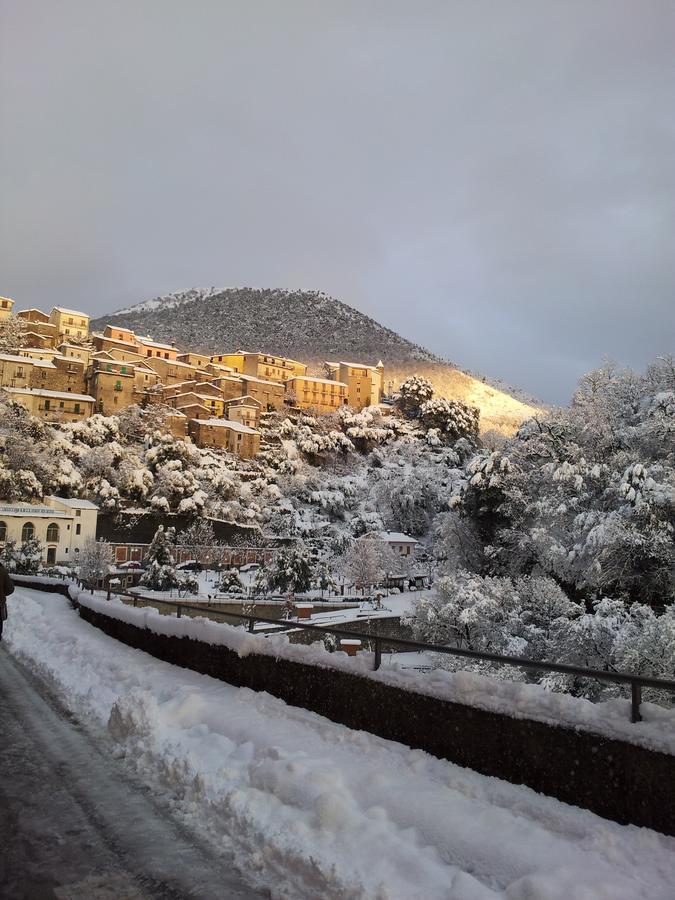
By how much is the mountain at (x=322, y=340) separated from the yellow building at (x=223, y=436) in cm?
5973

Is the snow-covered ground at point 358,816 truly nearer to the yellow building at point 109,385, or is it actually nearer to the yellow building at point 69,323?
the yellow building at point 109,385

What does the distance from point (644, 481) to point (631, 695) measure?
18.2m

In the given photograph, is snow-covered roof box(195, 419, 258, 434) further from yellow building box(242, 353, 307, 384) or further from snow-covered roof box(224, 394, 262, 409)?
yellow building box(242, 353, 307, 384)

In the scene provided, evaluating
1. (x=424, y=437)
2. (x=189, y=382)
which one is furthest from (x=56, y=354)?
(x=424, y=437)

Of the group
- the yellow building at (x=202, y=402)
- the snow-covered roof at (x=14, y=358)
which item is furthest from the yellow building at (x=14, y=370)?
the yellow building at (x=202, y=402)

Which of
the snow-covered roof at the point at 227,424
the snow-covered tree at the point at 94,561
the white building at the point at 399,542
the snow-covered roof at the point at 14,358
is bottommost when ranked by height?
the snow-covered tree at the point at 94,561

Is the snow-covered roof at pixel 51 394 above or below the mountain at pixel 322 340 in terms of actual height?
below

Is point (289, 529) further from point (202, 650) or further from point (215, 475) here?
Answer: point (202, 650)

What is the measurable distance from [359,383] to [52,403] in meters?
55.1

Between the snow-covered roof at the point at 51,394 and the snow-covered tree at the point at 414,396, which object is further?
the snow-covered tree at the point at 414,396

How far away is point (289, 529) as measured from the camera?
2564 inches

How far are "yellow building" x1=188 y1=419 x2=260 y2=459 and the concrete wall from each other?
233ft

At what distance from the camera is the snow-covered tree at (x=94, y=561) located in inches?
1834

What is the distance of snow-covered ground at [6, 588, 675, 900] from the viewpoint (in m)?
3.69
